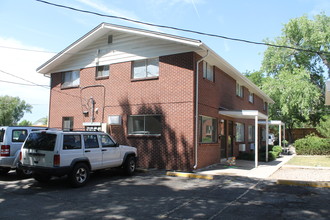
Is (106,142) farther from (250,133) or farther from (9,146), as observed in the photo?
(250,133)

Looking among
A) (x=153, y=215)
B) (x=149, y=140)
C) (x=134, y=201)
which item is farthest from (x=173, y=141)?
(x=153, y=215)

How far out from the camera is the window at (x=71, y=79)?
15508 millimetres

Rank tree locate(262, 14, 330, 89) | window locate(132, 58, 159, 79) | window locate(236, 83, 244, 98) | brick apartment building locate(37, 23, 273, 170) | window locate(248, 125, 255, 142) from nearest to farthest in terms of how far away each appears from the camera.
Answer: brick apartment building locate(37, 23, 273, 170) → window locate(132, 58, 159, 79) → window locate(236, 83, 244, 98) → window locate(248, 125, 255, 142) → tree locate(262, 14, 330, 89)

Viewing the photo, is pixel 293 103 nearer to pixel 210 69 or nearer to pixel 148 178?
pixel 210 69

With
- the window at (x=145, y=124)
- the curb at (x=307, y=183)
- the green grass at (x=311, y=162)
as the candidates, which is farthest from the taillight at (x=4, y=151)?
the green grass at (x=311, y=162)

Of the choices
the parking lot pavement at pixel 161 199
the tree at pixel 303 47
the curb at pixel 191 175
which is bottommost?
the parking lot pavement at pixel 161 199

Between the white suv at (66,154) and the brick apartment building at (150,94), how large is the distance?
127 inches

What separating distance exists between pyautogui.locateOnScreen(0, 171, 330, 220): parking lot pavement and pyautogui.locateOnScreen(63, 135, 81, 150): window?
124cm

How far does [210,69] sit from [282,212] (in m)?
8.70

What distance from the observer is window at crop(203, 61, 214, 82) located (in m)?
12.8

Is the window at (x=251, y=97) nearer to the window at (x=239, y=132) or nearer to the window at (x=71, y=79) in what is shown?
the window at (x=239, y=132)

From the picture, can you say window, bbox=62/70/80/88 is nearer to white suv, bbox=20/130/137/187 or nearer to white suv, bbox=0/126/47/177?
white suv, bbox=0/126/47/177

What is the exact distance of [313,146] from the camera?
2070cm

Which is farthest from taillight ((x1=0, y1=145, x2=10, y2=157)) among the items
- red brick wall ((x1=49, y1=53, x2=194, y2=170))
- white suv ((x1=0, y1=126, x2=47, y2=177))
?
red brick wall ((x1=49, y1=53, x2=194, y2=170))
